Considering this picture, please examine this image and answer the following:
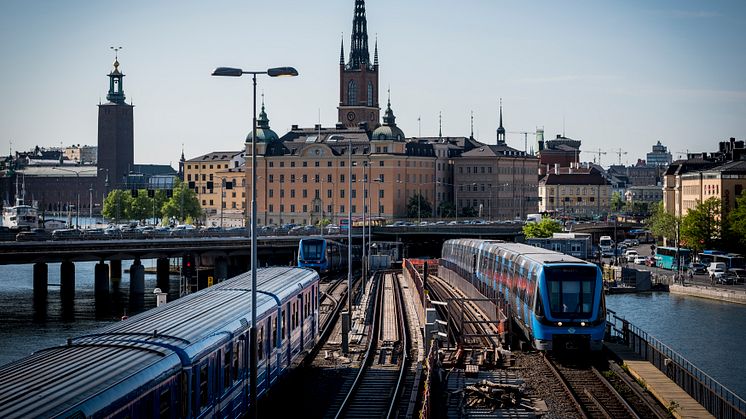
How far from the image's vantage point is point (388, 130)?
168 meters

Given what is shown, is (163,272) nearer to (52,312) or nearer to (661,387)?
(52,312)

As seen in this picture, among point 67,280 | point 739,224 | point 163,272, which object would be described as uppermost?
point 739,224

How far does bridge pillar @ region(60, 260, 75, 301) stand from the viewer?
83250mm

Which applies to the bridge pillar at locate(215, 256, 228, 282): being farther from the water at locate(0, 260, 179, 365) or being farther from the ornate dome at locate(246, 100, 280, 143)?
the ornate dome at locate(246, 100, 280, 143)

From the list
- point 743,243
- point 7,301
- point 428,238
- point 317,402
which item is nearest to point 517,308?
point 317,402

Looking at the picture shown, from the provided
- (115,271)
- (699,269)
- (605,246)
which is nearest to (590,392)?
(699,269)

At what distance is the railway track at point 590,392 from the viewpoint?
2758 centimetres

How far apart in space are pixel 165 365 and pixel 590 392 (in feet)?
48.9

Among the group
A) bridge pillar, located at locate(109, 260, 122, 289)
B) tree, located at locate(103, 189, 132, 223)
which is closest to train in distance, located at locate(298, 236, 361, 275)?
bridge pillar, located at locate(109, 260, 122, 289)

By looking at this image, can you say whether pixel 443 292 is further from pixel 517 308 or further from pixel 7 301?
pixel 7 301

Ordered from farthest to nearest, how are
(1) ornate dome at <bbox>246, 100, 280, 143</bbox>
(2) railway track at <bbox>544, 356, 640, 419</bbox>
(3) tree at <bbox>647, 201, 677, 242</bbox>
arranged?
(1) ornate dome at <bbox>246, 100, 280, 143</bbox>
(3) tree at <bbox>647, 201, 677, 242</bbox>
(2) railway track at <bbox>544, 356, 640, 419</bbox>

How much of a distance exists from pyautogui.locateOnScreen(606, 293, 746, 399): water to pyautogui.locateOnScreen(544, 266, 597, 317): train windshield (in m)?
11.6

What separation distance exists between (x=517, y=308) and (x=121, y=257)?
173 ft

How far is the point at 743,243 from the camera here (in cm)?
9862
